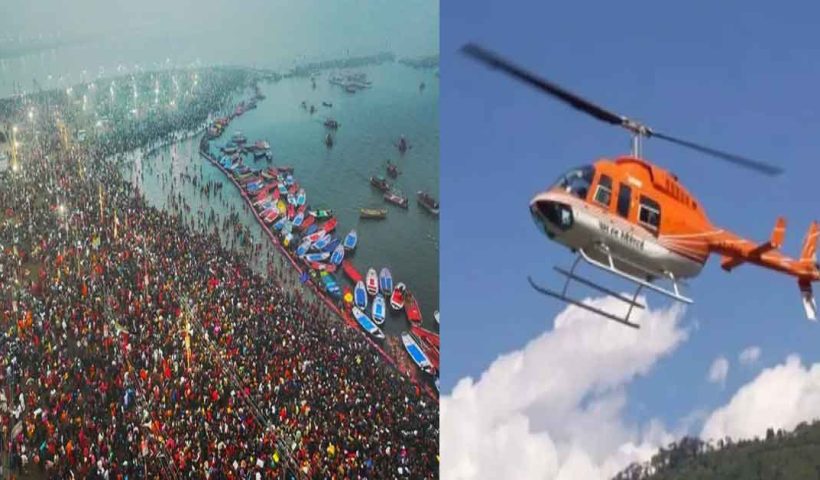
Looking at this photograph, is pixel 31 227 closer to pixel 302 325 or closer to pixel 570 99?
pixel 302 325

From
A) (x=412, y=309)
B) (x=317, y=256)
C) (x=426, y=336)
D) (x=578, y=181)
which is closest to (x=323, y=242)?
(x=317, y=256)

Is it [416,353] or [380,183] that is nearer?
[416,353]

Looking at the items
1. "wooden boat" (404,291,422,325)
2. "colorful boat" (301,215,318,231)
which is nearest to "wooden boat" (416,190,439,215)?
"wooden boat" (404,291,422,325)

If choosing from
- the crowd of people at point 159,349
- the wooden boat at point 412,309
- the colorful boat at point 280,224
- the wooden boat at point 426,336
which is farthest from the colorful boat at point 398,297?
the colorful boat at point 280,224

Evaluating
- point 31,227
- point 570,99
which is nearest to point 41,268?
point 31,227

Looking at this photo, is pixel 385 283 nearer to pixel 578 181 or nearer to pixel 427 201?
pixel 427 201

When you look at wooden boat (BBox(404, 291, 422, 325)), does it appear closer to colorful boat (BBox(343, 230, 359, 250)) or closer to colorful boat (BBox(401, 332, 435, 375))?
colorful boat (BBox(401, 332, 435, 375))

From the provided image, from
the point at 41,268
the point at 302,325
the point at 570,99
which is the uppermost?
the point at 570,99

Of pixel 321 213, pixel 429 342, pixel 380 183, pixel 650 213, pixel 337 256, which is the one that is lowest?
pixel 429 342
